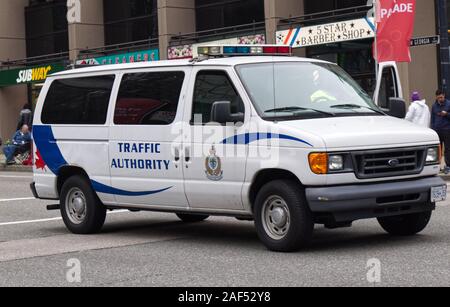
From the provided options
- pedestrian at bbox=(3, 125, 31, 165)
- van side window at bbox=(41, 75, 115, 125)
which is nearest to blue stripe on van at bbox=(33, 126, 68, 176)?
van side window at bbox=(41, 75, 115, 125)

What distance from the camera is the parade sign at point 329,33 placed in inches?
996

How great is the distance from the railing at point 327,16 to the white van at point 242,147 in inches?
598

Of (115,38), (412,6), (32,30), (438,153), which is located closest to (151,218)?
(438,153)

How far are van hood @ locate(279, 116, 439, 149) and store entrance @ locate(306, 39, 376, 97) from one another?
57.0 feet

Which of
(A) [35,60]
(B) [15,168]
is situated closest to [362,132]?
(B) [15,168]

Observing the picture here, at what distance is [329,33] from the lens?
87.1ft

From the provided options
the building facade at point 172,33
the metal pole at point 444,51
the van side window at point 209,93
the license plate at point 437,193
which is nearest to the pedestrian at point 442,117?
the metal pole at point 444,51

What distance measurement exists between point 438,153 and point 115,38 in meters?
28.9

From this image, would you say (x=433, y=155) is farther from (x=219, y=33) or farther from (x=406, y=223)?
(x=219, y=33)

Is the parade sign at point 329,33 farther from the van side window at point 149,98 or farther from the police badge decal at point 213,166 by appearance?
the police badge decal at point 213,166

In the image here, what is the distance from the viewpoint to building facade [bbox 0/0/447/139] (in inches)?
1009

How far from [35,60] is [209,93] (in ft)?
103
